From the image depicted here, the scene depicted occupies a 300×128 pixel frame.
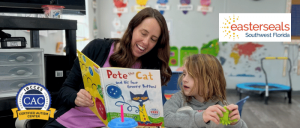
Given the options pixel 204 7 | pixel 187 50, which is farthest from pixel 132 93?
pixel 204 7

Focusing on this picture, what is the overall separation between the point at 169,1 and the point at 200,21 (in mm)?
577

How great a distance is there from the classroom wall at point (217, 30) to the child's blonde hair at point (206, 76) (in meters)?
2.73

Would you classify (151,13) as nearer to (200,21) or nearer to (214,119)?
(214,119)

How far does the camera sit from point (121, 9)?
3.70 metres

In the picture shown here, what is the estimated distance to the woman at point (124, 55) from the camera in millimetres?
1021

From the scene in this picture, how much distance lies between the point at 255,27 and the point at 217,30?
1.80ft

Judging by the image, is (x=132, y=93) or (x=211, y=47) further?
(x=211, y=47)

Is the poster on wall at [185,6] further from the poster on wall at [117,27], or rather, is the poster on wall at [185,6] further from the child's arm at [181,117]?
the child's arm at [181,117]

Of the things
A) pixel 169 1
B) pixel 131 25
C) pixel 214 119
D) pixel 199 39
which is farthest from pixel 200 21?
pixel 214 119

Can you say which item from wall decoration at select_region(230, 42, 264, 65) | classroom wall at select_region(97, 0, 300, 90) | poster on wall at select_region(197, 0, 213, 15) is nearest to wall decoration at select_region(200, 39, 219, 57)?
classroom wall at select_region(97, 0, 300, 90)

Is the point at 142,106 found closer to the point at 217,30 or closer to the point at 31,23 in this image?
the point at 31,23

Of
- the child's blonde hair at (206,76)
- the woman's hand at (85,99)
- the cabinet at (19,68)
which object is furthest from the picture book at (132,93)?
the cabinet at (19,68)

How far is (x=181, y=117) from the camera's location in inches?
34.7

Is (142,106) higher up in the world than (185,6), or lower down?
lower down
